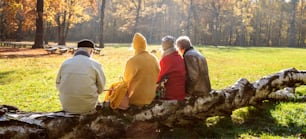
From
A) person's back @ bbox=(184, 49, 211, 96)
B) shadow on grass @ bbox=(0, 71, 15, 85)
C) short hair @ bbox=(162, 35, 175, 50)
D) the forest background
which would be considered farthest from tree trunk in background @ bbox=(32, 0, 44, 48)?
the forest background

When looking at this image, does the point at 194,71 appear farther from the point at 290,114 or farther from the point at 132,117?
the point at 290,114

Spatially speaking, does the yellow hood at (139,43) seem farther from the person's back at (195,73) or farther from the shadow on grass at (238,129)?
the shadow on grass at (238,129)

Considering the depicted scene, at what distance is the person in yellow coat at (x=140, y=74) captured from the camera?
6.30 meters

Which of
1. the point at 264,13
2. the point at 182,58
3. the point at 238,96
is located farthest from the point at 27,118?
the point at 264,13

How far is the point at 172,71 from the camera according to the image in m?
6.69

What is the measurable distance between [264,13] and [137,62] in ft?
241

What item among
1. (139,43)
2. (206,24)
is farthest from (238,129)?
(206,24)

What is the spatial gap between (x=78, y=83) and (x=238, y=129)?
3241mm

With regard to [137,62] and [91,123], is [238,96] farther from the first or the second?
[91,123]

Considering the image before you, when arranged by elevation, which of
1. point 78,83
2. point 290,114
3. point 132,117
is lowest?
point 290,114

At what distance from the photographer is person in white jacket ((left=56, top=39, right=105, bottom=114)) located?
5.57 meters

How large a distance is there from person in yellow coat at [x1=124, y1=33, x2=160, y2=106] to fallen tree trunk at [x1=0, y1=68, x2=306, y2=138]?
7.5 inches

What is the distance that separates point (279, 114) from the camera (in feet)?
25.5

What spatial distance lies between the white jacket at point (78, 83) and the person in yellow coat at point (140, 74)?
0.81m
